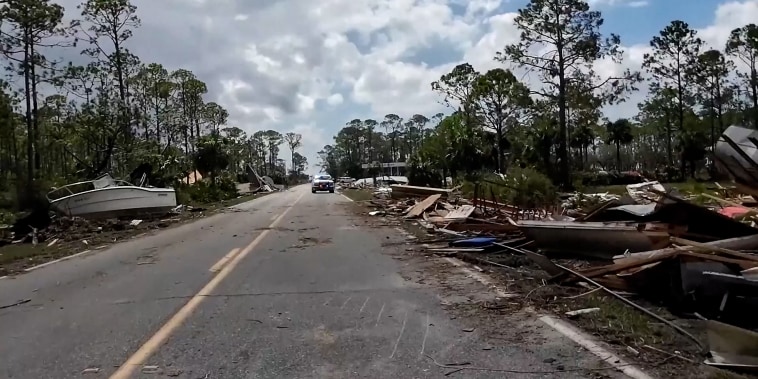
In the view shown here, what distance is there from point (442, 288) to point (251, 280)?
2994 mm

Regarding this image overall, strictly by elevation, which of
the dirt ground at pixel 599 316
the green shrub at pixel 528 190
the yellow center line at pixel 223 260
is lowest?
the dirt ground at pixel 599 316

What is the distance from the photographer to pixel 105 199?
24688 millimetres

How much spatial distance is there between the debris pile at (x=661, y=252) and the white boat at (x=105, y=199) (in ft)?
46.0

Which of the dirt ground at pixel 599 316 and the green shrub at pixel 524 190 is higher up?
the green shrub at pixel 524 190

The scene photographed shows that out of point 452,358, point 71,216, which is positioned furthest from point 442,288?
→ point 71,216

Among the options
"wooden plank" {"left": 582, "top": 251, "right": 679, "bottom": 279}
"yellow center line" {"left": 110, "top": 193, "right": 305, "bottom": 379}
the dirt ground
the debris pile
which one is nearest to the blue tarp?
the debris pile

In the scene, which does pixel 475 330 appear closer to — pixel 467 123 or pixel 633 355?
pixel 633 355

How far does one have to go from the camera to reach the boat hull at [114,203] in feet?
77.5

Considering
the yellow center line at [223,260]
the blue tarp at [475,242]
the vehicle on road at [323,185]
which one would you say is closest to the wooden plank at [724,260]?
the blue tarp at [475,242]

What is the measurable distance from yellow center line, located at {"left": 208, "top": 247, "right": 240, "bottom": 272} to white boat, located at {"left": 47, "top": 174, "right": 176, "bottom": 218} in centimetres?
1149

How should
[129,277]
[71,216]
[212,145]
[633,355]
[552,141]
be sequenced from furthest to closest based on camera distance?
[552,141] < [212,145] < [71,216] < [129,277] < [633,355]

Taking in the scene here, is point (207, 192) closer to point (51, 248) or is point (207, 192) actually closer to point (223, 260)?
point (51, 248)

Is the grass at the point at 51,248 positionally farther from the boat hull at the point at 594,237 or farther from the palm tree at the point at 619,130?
the palm tree at the point at 619,130

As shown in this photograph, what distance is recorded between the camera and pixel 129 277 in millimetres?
11188
